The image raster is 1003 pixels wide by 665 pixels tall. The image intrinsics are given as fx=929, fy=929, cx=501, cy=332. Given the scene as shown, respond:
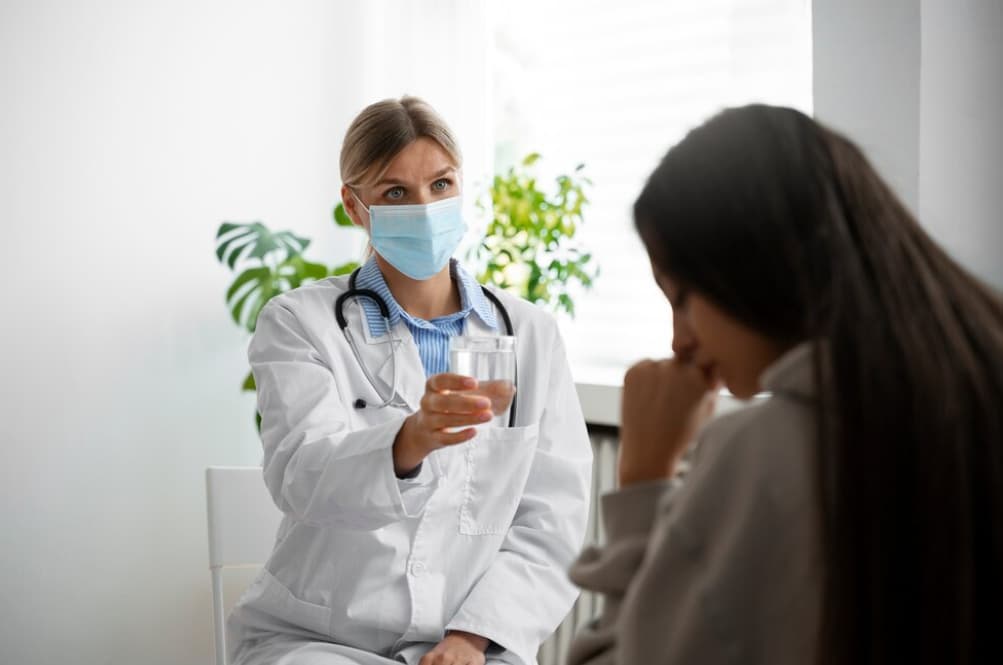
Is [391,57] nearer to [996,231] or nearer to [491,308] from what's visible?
[491,308]

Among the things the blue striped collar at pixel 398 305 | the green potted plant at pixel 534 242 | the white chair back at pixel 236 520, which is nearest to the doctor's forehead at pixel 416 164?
the blue striped collar at pixel 398 305

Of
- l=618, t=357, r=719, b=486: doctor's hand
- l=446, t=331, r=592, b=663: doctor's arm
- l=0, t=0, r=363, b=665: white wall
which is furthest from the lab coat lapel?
l=0, t=0, r=363, b=665: white wall

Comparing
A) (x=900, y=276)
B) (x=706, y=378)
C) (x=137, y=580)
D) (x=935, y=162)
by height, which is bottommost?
(x=137, y=580)

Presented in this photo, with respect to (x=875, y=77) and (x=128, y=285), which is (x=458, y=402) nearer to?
(x=875, y=77)

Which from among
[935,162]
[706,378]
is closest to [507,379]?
[706,378]

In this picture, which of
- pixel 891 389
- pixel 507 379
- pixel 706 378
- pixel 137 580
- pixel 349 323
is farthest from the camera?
pixel 137 580

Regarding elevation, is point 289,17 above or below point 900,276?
above

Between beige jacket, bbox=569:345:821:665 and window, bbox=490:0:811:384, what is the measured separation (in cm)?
172

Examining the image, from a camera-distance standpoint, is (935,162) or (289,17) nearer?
(935,162)

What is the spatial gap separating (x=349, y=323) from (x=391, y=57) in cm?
177

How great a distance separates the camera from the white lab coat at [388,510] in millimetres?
1373

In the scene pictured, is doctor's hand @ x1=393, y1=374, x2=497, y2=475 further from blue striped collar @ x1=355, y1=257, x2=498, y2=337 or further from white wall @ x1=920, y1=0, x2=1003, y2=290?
white wall @ x1=920, y1=0, x2=1003, y2=290

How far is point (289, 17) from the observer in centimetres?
284

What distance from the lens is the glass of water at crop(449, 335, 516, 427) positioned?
1.16 meters
